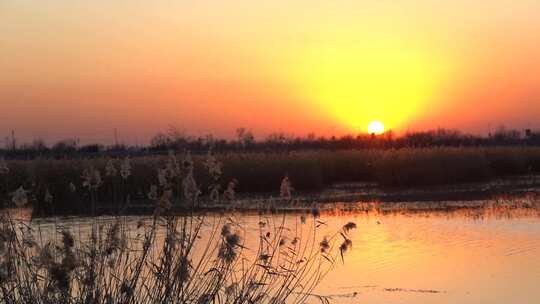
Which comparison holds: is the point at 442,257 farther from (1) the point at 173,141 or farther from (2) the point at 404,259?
(1) the point at 173,141

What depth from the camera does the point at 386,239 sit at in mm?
13430

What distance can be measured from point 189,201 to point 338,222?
10386 mm

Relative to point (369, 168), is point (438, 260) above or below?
below

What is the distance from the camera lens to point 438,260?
11.2 m

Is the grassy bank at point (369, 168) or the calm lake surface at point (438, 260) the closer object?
the calm lake surface at point (438, 260)

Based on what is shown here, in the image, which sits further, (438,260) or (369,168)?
(369,168)

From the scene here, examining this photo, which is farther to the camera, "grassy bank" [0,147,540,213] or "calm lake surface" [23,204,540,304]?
"grassy bank" [0,147,540,213]

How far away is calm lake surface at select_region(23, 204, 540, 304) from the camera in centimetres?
902

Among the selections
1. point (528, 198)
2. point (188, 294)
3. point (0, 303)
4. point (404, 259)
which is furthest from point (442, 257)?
point (528, 198)

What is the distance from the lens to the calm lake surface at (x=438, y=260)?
9.02m

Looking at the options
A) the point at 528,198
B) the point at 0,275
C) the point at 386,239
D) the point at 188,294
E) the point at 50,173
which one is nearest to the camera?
the point at 0,275

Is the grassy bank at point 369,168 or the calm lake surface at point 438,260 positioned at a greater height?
the grassy bank at point 369,168

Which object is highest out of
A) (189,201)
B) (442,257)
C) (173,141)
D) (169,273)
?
(173,141)

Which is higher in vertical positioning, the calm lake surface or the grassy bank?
the grassy bank
